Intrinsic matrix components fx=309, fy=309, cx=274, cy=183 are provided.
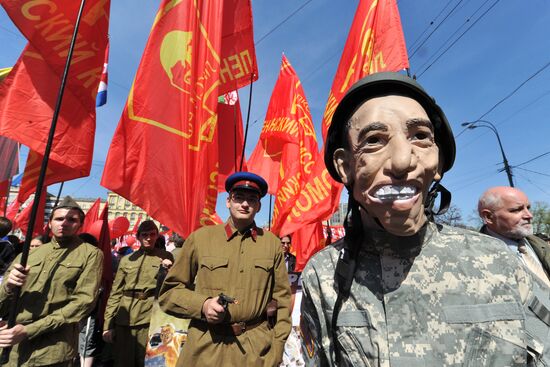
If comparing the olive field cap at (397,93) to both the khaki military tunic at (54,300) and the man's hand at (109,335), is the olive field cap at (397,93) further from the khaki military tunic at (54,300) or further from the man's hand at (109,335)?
the man's hand at (109,335)

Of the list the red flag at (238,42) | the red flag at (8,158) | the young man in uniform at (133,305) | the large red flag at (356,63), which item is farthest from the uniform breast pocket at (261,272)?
the red flag at (8,158)

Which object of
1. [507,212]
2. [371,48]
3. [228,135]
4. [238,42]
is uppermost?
[238,42]

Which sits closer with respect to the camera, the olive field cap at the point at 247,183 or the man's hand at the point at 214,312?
the man's hand at the point at 214,312

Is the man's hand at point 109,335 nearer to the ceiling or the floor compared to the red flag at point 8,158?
nearer to the floor

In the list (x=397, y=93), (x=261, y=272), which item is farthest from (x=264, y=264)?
(x=397, y=93)

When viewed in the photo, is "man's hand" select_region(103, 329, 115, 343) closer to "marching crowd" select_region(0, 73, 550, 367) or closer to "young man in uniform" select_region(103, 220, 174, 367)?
"young man in uniform" select_region(103, 220, 174, 367)

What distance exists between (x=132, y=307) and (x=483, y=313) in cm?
407

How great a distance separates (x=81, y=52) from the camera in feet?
10.3

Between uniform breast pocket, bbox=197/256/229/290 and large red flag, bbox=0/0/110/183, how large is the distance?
1733 mm

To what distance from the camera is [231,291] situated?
226 cm

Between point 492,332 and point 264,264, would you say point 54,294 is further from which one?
point 492,332

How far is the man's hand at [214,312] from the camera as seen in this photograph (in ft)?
6.59

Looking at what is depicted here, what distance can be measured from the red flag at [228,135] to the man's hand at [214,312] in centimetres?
299

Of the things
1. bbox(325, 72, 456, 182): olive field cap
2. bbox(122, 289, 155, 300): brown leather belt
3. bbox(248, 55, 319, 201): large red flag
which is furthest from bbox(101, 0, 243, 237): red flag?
bbox(325, 72, 456, 182): olive field cap
